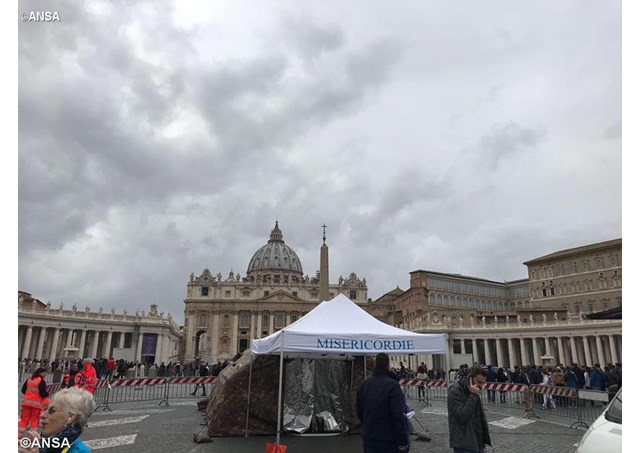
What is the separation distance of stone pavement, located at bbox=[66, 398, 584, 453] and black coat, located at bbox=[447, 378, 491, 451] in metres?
4.03

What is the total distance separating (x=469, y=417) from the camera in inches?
188

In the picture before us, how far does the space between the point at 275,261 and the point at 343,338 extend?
10702 centimetres

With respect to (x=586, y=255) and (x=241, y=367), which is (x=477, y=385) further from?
(x=586, y=255)

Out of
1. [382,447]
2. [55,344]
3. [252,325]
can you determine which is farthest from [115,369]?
[252,325]

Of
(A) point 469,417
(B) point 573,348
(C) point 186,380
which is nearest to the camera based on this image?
(A) point 469,417

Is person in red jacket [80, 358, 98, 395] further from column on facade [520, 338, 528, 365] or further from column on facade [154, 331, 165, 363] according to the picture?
column on facade [154, 331, 165, 363]

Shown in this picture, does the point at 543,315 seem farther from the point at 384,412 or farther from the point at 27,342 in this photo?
the point at 27,342

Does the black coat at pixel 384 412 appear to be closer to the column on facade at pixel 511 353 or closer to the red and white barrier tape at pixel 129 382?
the red and white barrier tape at pixel 129 382

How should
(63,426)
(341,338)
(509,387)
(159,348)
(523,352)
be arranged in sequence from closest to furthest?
1. (63,426)
2. (341,338)
3. (509,387)
4. (523,352)
5. (159,348)

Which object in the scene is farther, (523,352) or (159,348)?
(159,348)

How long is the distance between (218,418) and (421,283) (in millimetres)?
63266

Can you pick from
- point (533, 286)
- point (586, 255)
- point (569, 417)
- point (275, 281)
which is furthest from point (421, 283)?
Result: point (569, 417)

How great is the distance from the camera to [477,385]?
4848 millimetres
